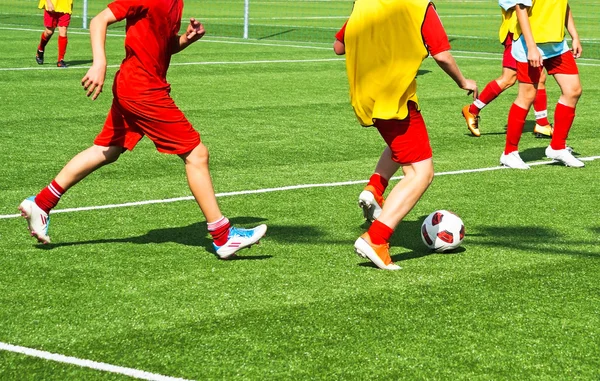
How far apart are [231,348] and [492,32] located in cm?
2689

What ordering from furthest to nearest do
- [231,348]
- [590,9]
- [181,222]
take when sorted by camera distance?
[590,9], [181,222], [231,348]

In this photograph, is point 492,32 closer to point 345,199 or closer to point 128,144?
point 345,199

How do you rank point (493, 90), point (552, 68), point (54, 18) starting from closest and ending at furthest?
point (552, 68) → point (493, 90) → point (54, 18)

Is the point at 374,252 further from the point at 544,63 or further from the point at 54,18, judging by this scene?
the point at 54,18

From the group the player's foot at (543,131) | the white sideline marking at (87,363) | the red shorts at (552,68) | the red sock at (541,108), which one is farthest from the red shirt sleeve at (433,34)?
the player's foot at (543,131)

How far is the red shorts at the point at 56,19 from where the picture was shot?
19.6 m

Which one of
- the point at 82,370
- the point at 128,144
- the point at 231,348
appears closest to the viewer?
the point at 82,370

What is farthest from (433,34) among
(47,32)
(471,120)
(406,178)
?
(47,32)

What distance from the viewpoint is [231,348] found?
5.20 m

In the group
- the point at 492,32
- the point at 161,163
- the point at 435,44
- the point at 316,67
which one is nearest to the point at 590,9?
the point at 492,32

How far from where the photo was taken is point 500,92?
1266 cm

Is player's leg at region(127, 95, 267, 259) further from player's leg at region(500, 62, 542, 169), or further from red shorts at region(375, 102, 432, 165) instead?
player's leg at region(500, 62, 542, 169)

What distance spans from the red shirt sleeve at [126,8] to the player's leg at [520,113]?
190 inches

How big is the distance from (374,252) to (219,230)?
0.96 metres
